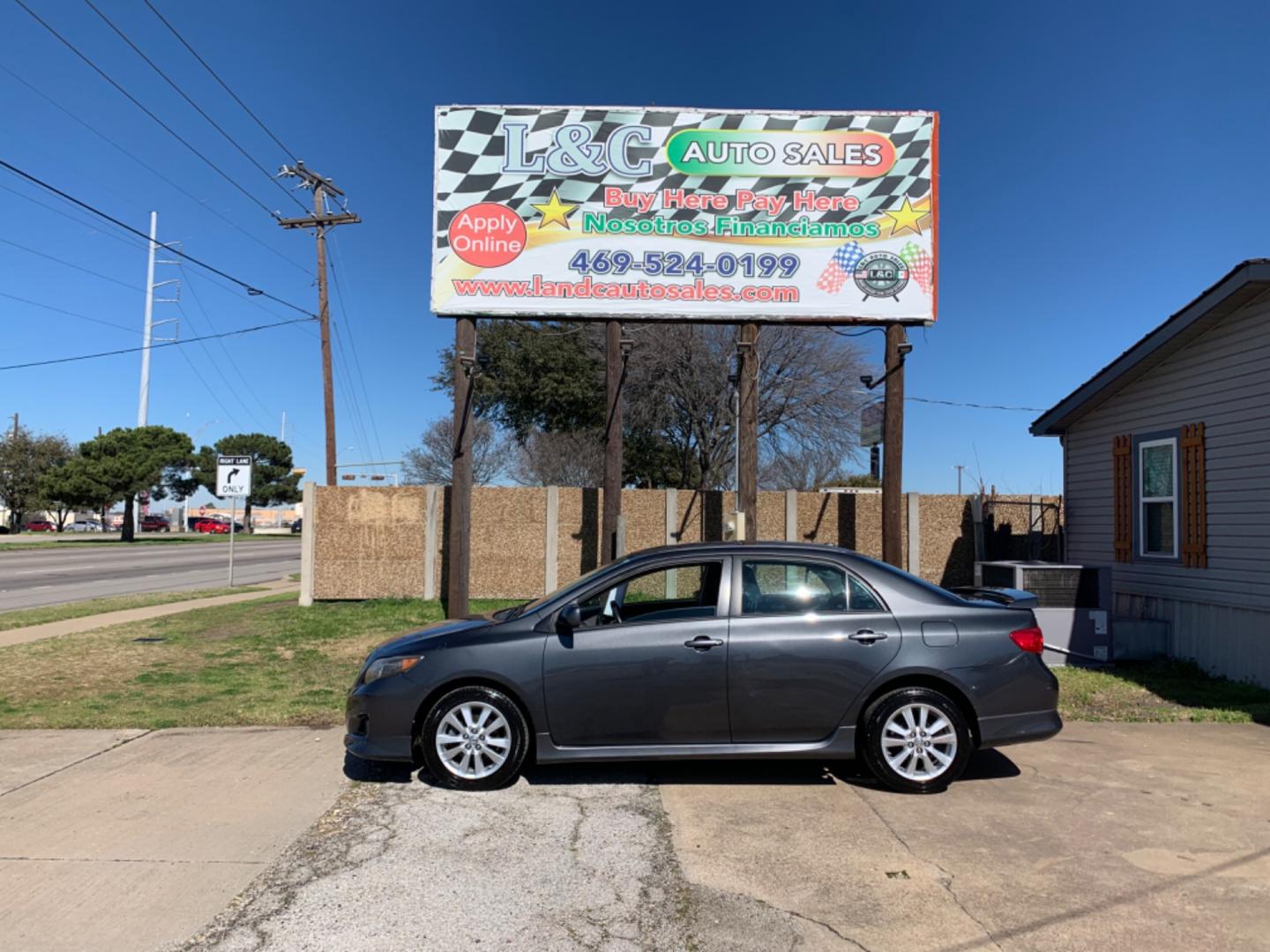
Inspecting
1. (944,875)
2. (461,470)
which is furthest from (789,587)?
(461,470)

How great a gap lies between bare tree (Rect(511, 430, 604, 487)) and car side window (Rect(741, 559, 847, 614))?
2806 cm

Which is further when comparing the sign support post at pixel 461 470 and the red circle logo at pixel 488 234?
the sign support post at pixel 461 470

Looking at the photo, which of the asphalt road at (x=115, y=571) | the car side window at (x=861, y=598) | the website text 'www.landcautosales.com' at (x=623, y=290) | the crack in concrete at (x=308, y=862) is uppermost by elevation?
the website text 'www.landcautosales.com' at (x=623, y=290)

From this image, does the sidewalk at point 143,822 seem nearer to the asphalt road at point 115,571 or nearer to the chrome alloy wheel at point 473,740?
the chrome alloy wheel at point 473,740

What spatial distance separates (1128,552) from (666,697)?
8.22m

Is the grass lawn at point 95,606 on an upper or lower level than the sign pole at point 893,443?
lower

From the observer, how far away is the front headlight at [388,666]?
210 inches

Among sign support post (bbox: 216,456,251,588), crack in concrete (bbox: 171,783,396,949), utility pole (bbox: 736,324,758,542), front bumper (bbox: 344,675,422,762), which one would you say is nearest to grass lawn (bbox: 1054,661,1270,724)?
utility pole (bbox: 736,324,758,542)

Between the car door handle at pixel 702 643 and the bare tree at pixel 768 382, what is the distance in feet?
66.4

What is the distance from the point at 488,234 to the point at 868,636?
325 inches

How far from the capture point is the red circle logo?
452 inches

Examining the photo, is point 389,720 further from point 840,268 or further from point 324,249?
point 324,249

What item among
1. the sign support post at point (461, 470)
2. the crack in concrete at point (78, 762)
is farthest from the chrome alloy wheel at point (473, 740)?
the sign support post at point (461, 470)

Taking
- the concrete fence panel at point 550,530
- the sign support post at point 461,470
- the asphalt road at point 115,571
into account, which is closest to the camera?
the sign support post at point 461,470
